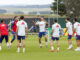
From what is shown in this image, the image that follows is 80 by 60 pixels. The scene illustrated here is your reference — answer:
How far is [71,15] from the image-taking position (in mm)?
69562

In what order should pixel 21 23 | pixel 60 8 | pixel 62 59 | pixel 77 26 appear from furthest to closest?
1. pixel 60 8
2. pixel 77 26
3. pixel 21 23
4. pixel 62 59

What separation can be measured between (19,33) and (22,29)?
0.30m

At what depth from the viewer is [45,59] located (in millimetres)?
15875

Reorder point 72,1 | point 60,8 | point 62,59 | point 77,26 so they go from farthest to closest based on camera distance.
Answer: point 60,8, point 72,1, point 77,26, point 62,59

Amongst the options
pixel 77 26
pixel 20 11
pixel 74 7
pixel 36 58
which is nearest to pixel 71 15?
pixel 74 7

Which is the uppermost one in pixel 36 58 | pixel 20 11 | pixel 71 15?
pixel 36 58

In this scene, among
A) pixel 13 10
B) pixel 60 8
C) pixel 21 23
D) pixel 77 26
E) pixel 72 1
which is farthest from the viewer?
pixel 60 8

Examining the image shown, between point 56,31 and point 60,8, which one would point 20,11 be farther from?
point 56,31

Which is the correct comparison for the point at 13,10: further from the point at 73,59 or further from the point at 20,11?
the point at 73,59

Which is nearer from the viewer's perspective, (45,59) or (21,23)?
(45,59)

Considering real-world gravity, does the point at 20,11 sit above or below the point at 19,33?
below

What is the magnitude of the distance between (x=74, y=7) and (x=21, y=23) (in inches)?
2001

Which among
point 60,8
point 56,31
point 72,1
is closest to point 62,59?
point 56,31

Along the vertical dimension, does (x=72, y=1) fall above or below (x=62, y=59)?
below
